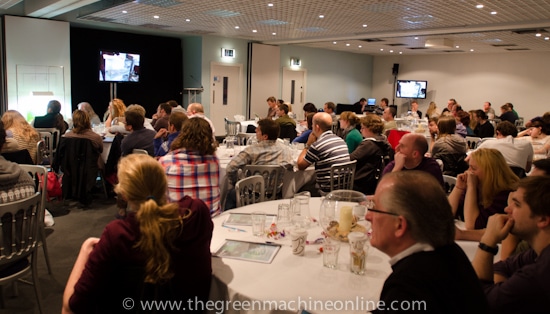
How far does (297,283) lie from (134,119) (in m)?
4.10

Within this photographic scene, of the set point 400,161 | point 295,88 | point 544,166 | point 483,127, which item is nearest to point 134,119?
point 400,161

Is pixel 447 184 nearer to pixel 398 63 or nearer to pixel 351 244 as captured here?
pixel 351 244

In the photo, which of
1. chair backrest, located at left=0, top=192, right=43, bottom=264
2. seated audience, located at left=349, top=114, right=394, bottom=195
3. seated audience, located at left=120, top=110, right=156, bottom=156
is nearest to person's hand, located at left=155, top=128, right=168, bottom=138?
seated audience, located at left=120, top=110, right=156, bottom=156

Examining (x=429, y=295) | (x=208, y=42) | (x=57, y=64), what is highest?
(x=208, y=42)

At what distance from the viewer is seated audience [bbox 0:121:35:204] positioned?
108 inches

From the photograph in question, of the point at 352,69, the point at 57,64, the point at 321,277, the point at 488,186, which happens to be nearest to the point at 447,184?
the point at 488,186

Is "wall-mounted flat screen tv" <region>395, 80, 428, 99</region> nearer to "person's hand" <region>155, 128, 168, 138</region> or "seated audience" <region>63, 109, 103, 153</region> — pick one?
"person's hand" <region>155, 128, 168, 138</region>

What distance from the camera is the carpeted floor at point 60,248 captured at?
3307 mm

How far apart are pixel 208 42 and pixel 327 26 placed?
4299 millimetres

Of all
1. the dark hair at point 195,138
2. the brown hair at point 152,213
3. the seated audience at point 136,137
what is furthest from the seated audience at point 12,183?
the seated audience at point 136,137

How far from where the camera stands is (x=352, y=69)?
18.4 m

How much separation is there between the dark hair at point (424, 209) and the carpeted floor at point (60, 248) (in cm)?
286

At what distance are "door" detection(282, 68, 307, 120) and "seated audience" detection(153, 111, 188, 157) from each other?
34.4 feet

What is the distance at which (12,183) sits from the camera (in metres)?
2.82
